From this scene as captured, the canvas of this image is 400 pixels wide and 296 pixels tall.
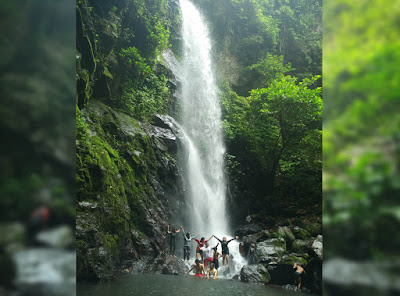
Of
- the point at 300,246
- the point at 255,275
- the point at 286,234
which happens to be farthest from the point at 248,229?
the point at 255,275

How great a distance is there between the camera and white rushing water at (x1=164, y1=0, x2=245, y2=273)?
1526 centimetres

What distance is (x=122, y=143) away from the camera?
486 inches

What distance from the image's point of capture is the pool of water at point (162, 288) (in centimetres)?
702

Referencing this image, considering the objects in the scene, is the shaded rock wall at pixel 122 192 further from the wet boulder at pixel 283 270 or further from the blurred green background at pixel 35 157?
the blurred green background at pixel 35 157

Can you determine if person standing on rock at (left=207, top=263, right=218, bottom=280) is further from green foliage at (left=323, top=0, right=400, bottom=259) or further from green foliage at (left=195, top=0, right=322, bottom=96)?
green foliage at (left=195, top=0, right=322, bottom=96)

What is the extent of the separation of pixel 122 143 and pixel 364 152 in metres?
11.6

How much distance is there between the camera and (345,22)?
1.63 metres

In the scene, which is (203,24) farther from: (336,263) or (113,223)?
(336,263)

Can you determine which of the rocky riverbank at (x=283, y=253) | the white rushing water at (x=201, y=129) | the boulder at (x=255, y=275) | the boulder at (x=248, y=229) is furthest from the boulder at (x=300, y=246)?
the white rushing water at (x=201, y=129)

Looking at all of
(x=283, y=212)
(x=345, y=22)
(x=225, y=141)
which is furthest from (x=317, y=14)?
(x=345, y=22)

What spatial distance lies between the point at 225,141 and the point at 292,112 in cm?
423

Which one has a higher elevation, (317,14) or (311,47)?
(317,14)

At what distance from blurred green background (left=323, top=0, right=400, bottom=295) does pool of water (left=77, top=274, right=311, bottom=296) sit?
20.5 ft

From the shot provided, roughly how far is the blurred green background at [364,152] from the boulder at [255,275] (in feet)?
29.8
